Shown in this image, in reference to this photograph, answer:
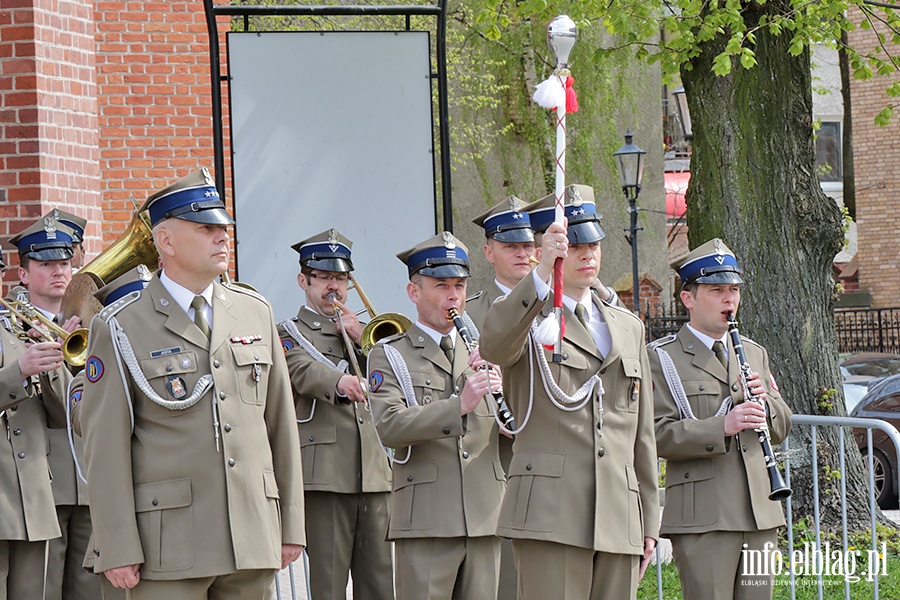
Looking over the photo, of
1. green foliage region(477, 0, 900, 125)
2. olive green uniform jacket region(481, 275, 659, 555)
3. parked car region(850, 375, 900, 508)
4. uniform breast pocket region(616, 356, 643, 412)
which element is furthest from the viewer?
parked car region(850, 375, 900, 508)

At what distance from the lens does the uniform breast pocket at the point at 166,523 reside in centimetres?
455

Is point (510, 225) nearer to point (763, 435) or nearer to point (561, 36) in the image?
A: point (763, 435)

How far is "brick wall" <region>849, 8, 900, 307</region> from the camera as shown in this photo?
2877cm

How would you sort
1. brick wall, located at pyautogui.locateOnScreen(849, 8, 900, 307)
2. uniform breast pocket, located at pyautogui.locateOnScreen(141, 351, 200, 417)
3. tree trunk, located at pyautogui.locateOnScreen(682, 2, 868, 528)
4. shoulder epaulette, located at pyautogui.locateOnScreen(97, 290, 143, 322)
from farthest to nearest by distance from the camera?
1. brick wall, located at pyautogui.locateOnScreen(849, 8, 900, 307)
2. tree trunk, located at pyautogui.locateOnScreen(682, 2, 868, 528)
3. shoulder epaulette, located at pyautogui.locateOnScreen(97, 290, 143, 322)
4. uniform breast pocket, located at pyautogui.locateOnScreen(141, 351, 200, 417)

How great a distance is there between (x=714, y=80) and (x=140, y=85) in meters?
4.93

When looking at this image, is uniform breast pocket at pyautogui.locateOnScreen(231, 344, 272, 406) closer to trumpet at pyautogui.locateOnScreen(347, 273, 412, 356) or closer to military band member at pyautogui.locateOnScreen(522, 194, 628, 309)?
military band member at pyautogui.locateOnScreen(522, 194, 628, 309)

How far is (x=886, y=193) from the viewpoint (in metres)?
28.8

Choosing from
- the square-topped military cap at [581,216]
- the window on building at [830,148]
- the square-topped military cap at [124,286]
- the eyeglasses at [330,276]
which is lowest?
the square-topped military cap at [124,286]

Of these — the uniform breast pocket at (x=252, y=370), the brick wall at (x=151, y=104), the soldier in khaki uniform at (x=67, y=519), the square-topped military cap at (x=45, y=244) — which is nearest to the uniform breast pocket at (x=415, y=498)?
the uniform breast pocket at (x=252, y=370)

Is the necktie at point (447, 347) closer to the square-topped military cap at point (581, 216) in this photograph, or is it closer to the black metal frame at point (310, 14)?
the square-topped military cap at point (581, 216)

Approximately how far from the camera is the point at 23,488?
6.26 meters

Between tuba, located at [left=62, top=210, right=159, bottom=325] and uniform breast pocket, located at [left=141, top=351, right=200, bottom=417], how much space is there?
6.22 ft

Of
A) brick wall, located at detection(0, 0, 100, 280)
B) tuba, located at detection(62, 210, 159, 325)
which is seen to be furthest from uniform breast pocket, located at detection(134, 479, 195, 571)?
brick wall, located at detection(0, 0, 100, 280)

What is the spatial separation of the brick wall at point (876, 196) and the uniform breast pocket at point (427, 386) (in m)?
24.6
